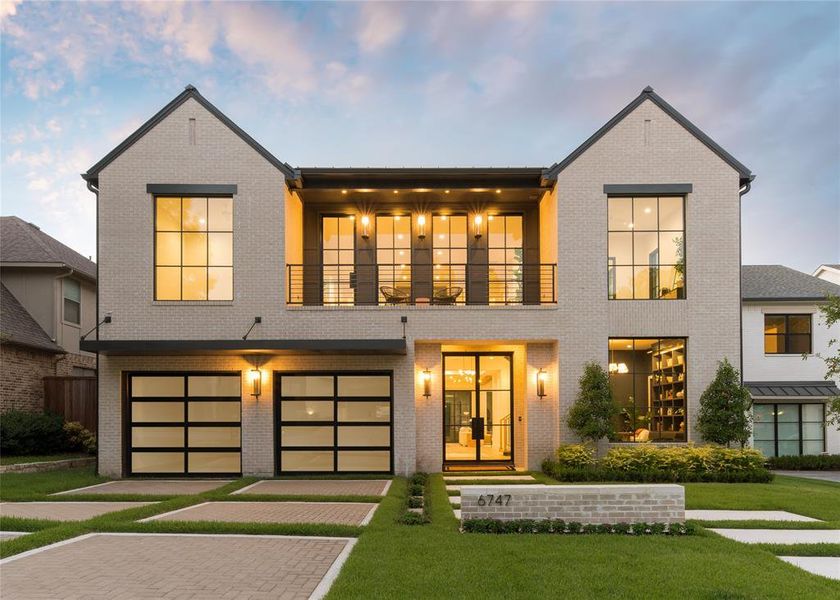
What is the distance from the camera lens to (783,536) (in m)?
8.76

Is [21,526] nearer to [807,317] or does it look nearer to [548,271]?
[548,271]

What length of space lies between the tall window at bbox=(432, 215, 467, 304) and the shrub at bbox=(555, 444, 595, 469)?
16.7 ft

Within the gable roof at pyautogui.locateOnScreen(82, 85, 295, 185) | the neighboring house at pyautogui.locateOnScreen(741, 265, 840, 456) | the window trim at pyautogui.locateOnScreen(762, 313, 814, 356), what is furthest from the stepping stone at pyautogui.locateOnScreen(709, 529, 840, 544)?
the window trim at pyautogui.locateOnScreen(762, 313, 814, 356)

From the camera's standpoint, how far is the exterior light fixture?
58.7 ft

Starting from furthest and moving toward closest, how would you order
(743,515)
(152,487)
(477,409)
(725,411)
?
(477,409) → (725,411) → (152,487) → (743,515)

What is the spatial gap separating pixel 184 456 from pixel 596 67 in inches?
706

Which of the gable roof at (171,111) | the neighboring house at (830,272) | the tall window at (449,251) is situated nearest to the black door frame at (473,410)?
the tall window at (449,251)

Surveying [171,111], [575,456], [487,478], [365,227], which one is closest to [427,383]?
[487,478]

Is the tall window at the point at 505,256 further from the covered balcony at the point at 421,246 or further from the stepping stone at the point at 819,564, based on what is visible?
the stepping stone at the point at 819,564

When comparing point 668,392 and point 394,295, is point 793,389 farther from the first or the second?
point 394,295

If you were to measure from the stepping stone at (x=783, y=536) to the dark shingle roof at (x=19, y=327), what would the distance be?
18.3 m

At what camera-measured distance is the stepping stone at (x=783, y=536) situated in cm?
840

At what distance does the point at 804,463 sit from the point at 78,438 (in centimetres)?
2214

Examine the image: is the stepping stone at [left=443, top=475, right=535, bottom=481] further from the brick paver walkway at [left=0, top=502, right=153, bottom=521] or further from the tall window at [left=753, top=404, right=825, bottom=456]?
the tall window at [left=753, top=404, right=825, bottom=456]
